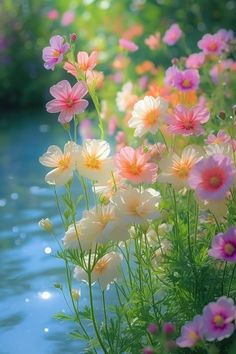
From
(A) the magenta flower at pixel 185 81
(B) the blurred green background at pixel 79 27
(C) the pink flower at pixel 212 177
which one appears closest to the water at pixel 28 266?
(C) the pink flower at pixel 212 177

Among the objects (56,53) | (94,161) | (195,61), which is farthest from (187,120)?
(195,61)

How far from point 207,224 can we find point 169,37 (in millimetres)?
1686

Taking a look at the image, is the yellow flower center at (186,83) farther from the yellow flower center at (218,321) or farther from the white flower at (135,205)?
the yellow flower center at (218,321)

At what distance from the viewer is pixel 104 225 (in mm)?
2102

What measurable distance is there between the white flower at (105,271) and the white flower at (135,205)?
7.5 inches

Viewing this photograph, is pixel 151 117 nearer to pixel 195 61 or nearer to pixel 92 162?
pixel 92 162

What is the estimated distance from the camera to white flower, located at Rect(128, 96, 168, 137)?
2246 mm

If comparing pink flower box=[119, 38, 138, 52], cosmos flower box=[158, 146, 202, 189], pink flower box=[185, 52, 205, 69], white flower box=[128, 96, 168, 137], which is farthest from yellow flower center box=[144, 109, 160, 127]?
pink flower box=[119, 38, 138, 52]

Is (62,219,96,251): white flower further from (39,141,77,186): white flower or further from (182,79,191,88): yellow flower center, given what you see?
(182,79,191,88): yellow flower center

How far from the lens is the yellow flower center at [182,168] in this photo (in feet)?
6.99

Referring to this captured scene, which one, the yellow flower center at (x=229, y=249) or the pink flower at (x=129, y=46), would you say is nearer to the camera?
the yellow flower center at (x=229, y=249)

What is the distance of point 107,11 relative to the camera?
7957 mm

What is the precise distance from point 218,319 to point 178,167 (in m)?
0.47

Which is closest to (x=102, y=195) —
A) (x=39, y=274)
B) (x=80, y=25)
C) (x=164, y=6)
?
(x=39, y=274)
